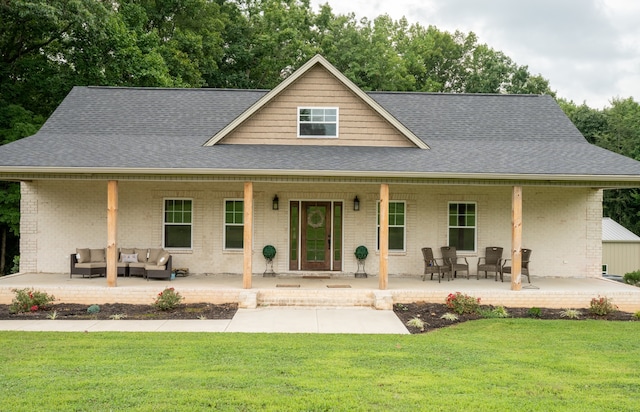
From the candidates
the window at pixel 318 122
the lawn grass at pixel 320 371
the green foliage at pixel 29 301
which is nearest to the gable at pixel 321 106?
the window at pixel 318 122

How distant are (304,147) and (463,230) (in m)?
5.23

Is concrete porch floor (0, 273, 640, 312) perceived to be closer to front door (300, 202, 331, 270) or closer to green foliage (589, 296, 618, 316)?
green foliage (589, 296, 618, 316)

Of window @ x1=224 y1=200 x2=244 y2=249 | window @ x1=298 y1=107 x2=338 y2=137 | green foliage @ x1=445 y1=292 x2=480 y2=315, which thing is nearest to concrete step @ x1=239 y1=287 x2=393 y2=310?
green foliage @ x1=445 y1=292 x2=480 y2=315

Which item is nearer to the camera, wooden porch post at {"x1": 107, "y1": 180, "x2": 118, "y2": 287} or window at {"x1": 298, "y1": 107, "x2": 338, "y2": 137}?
wooden porch post at {"x1": 107, "y1": 180, "x2": 118, "y2": 287}

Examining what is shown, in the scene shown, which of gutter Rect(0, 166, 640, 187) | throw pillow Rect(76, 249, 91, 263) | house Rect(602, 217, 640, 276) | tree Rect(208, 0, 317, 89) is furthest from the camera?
tree Rect(208, 0, 317, 89)

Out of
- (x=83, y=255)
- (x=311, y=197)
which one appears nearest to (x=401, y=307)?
(x=311, y=197)

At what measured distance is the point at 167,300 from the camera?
10797 millimetres

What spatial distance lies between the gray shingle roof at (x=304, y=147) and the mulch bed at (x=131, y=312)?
3053 mm

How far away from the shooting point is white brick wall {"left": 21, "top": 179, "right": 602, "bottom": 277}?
1443 cm

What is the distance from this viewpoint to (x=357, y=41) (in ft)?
110

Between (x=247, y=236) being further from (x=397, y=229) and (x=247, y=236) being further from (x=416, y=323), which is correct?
(x=397, y=229)

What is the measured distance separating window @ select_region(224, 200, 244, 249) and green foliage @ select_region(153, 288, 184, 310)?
12.1 ft

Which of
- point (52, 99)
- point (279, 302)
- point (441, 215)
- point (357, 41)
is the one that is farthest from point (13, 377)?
point (357, 41)

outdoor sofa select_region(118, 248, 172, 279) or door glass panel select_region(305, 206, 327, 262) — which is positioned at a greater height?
door glass panel select_region(305, 206, 327, 262)
